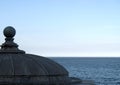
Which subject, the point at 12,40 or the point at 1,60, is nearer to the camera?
the point at 1,60

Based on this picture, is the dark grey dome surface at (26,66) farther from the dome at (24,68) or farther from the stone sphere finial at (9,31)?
the stone sphere finial at (9,31)

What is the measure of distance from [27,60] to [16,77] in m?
1.21

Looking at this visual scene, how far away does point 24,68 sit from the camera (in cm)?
1612

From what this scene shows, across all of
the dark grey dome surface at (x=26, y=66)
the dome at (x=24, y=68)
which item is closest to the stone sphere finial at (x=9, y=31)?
the dome at (x=24, y=68)

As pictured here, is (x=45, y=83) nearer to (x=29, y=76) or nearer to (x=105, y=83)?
(x=29, y=76)

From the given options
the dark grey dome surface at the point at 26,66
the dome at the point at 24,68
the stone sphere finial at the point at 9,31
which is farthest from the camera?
the stone sphere finial at the point at 9,31

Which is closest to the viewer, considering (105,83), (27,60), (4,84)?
(4,84)

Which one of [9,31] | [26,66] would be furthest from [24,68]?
[9,31]

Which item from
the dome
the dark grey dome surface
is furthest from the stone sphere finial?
the dark grey dome surface

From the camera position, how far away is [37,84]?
15922mm

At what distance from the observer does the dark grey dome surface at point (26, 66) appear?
52.3 ft

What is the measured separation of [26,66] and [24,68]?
0.19 m

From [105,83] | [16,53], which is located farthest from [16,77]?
[105,83]

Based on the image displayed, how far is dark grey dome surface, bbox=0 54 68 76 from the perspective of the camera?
16.0m
